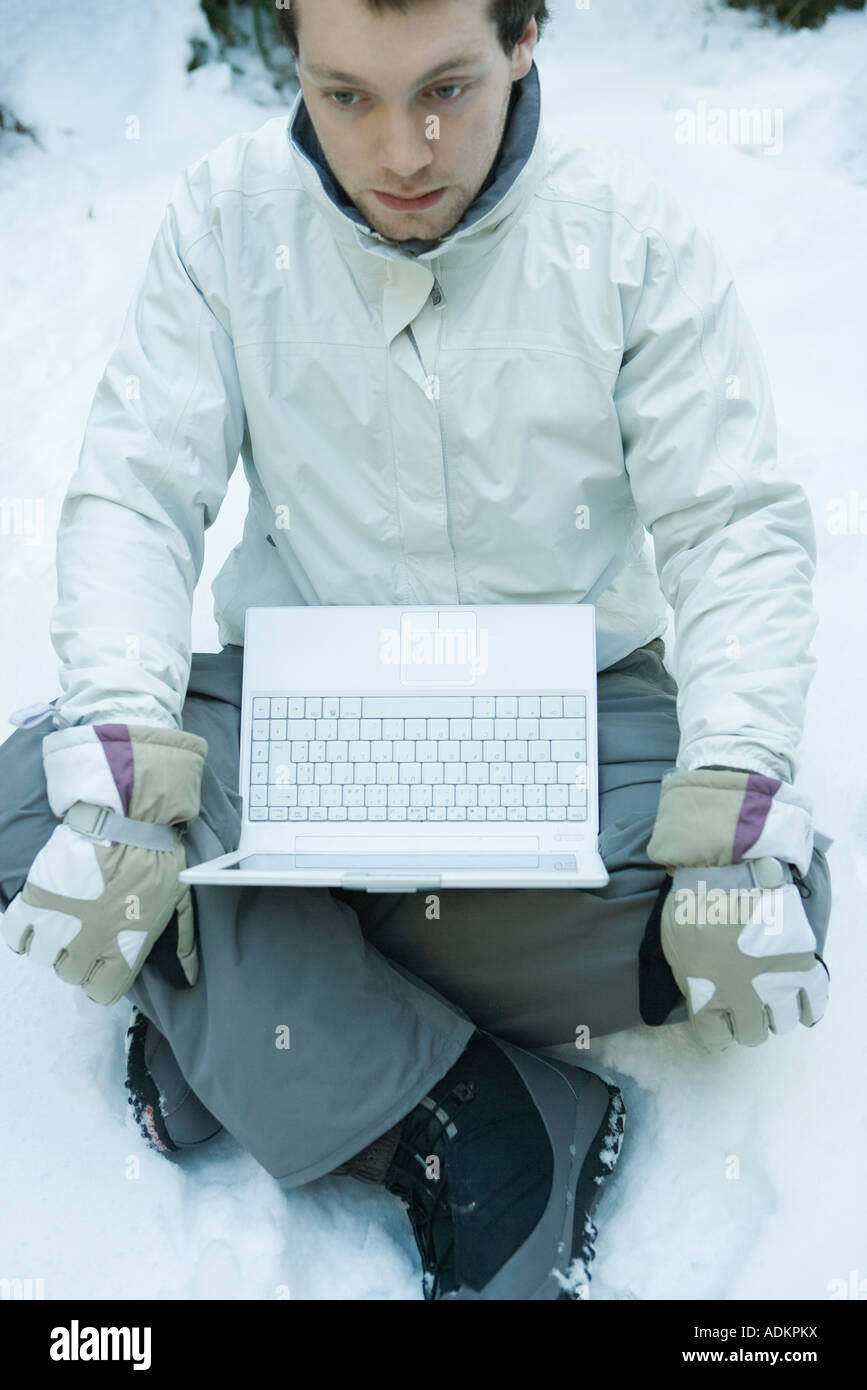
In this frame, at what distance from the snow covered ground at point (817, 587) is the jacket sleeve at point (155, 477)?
50cm

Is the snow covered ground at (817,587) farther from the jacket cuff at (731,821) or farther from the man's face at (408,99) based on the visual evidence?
the man's face at (408,99)

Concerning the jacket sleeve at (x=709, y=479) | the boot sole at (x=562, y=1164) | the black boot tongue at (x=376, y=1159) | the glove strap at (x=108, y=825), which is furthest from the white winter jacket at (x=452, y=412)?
the black boot tongue at (x=376, y=1159)

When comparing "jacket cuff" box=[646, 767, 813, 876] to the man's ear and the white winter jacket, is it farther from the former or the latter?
the man's ear

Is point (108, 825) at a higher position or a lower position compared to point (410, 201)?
lower

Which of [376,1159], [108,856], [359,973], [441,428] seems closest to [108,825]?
[108,856]

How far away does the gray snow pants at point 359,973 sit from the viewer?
1.38 metres

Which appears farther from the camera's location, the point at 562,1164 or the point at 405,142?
the point at 562,1164

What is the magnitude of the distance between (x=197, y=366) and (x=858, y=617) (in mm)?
1082

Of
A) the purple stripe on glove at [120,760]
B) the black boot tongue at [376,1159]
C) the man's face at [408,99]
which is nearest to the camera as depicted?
the man's face at [408,99]

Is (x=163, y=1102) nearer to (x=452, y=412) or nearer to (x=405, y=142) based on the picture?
(x=452, y=412)

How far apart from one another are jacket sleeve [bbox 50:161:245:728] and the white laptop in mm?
132

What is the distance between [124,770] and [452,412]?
20.8 inches

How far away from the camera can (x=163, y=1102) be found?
4.89 feet
